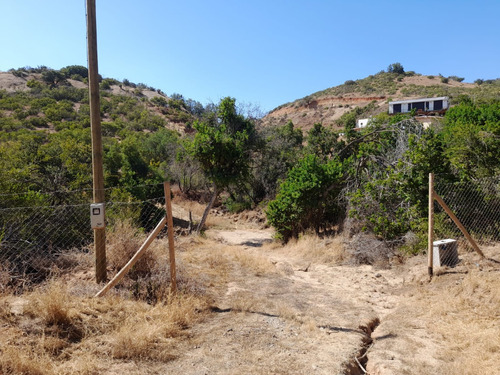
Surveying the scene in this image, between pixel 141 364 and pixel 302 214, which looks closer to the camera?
pixel 141 364

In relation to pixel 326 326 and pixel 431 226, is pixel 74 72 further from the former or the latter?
pixel 326 326

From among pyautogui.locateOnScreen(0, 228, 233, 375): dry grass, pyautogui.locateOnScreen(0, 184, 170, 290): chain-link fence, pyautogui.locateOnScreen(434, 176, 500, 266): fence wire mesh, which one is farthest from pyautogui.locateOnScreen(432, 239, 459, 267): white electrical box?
pyautogui.locateOnScreen(0, 184, 170, 290): chain-link fence

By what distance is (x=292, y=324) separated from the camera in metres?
4.79

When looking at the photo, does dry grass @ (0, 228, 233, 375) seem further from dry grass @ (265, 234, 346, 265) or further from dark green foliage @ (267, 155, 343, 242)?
dark green foliage @ (267, 155, 343, 242)

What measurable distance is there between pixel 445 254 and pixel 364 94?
203 feet

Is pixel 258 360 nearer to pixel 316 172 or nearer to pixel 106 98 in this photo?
pixel 316 172

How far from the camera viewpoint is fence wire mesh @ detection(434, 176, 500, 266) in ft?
25.7

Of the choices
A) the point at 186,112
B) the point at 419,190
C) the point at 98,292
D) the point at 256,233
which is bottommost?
the point at 256,233

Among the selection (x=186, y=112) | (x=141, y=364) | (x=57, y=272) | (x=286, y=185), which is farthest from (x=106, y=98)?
(x=141, y=364)

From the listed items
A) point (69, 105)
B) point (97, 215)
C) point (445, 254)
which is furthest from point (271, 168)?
point (69, 105)

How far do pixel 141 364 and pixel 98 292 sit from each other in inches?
69.9

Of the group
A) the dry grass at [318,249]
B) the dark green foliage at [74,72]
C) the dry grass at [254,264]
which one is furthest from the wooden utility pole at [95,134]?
the dark green foliage at [74,72]

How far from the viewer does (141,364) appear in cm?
364

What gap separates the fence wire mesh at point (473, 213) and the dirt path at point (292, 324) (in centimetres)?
173
